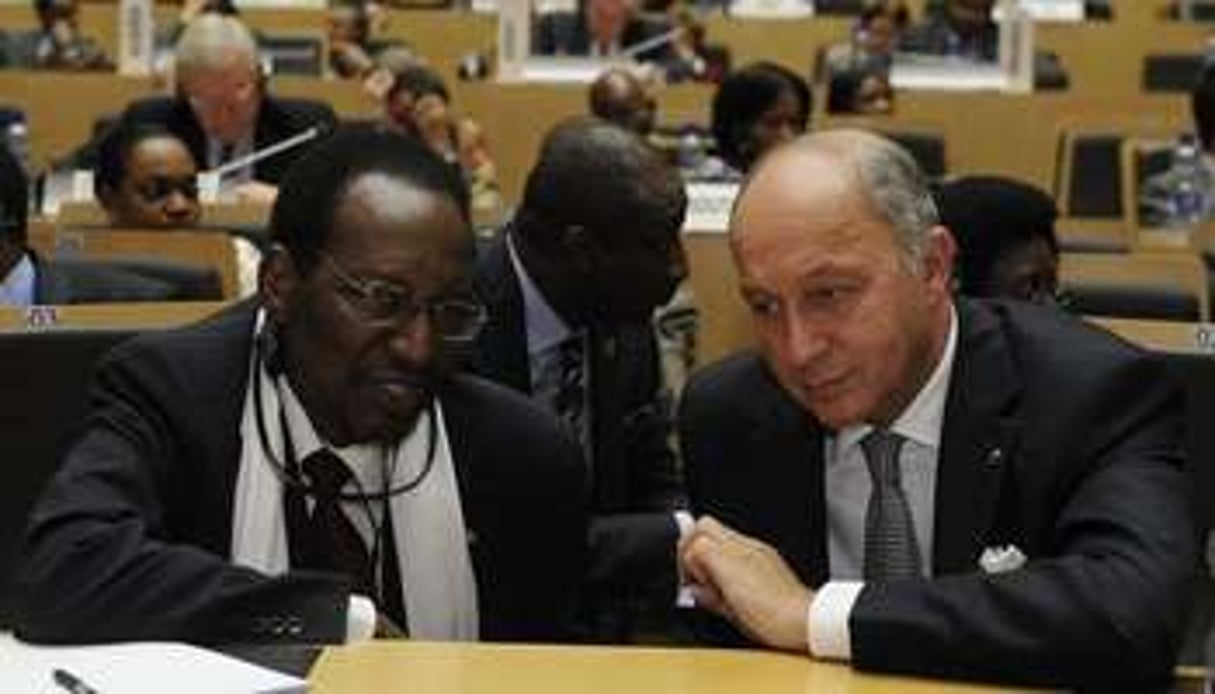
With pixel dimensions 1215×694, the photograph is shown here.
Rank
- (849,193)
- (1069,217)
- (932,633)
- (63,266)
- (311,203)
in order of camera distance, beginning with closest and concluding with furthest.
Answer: (932,633) → (849,193) → (311,203) → (63,266) → (1069,217)

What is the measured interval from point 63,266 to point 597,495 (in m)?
1.25

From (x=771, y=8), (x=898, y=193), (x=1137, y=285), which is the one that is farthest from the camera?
(x=771, y=8)

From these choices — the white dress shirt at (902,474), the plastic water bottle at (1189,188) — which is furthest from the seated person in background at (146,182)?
the white dress shirt at (902,474)

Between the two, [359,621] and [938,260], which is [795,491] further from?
[359,621]

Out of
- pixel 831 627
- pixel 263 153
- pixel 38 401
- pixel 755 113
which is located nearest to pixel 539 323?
pixel 38 401

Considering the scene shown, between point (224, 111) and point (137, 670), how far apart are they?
5.89m

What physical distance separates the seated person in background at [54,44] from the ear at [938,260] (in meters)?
8.71

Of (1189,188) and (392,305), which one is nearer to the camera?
(392,305)

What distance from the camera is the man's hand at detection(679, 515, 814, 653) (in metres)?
2.15

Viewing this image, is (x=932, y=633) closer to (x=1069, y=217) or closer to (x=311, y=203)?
(x=311, y=203)

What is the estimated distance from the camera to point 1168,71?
11.4m

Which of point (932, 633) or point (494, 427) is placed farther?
point (494, 427)

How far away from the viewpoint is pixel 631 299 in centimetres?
387

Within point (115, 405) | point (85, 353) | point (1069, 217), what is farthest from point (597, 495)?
point (1069, 217)
